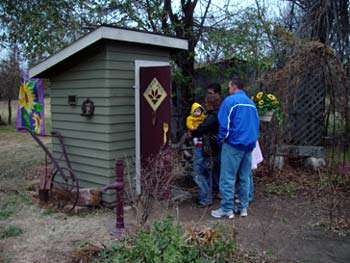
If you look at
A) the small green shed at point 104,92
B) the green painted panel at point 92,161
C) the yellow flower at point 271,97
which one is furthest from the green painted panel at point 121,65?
the yellow flower at point 271,97

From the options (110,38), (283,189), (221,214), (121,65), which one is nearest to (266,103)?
(283,189)

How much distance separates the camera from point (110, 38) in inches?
215

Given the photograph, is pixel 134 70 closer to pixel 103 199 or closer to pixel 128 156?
pixel 128 156

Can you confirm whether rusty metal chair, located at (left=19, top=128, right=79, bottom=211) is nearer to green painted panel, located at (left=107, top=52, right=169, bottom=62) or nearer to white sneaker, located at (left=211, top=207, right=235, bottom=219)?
green painted panel, located at (left=107, top=52, right=169, bottom=62)

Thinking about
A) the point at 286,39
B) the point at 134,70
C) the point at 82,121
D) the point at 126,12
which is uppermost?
the point at 126,12

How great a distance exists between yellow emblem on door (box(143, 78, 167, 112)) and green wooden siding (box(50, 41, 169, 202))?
0.26 meters

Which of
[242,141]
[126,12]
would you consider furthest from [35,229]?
[126,12]

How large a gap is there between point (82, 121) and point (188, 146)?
201 cm

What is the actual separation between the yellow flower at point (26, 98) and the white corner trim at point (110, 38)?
257 mm

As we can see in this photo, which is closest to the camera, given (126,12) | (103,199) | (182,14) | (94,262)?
(94,262)

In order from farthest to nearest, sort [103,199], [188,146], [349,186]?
1. [188,146]
2. [349,186]
3. [103,199]

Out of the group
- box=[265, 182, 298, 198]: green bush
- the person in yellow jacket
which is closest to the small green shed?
the person in yellow jacket

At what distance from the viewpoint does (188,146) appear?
7.24 metres

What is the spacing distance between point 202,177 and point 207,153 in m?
0.37
